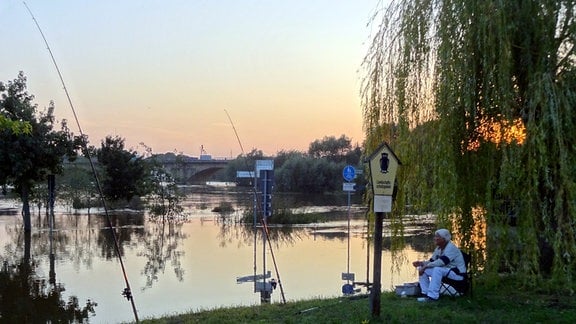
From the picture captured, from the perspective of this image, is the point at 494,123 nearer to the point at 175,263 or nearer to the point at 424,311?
the point at 424,311

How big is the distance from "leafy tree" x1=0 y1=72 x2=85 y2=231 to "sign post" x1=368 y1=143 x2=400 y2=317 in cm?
1845

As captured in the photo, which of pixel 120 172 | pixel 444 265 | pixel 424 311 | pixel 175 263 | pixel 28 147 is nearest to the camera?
pixel 424 311

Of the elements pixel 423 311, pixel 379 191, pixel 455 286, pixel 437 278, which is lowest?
pixel 423 311

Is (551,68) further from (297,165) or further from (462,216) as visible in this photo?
(297,165)

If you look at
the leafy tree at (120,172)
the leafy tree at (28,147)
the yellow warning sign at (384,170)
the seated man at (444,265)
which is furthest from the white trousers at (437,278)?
the leafy tree at (120,172)

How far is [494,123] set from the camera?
8.09 meters

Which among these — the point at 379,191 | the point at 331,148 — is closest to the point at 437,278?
the point at 379,191

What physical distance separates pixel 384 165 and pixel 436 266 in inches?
70.9

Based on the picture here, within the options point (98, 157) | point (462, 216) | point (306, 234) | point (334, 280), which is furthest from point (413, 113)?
point (98, 157)

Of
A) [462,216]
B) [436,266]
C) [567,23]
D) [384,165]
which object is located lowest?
[436,266]

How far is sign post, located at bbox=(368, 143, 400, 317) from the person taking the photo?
7.12 meters

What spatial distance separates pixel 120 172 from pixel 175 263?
52.5ft

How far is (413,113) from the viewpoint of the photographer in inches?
350

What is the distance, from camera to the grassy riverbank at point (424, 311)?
7039 millimetres
